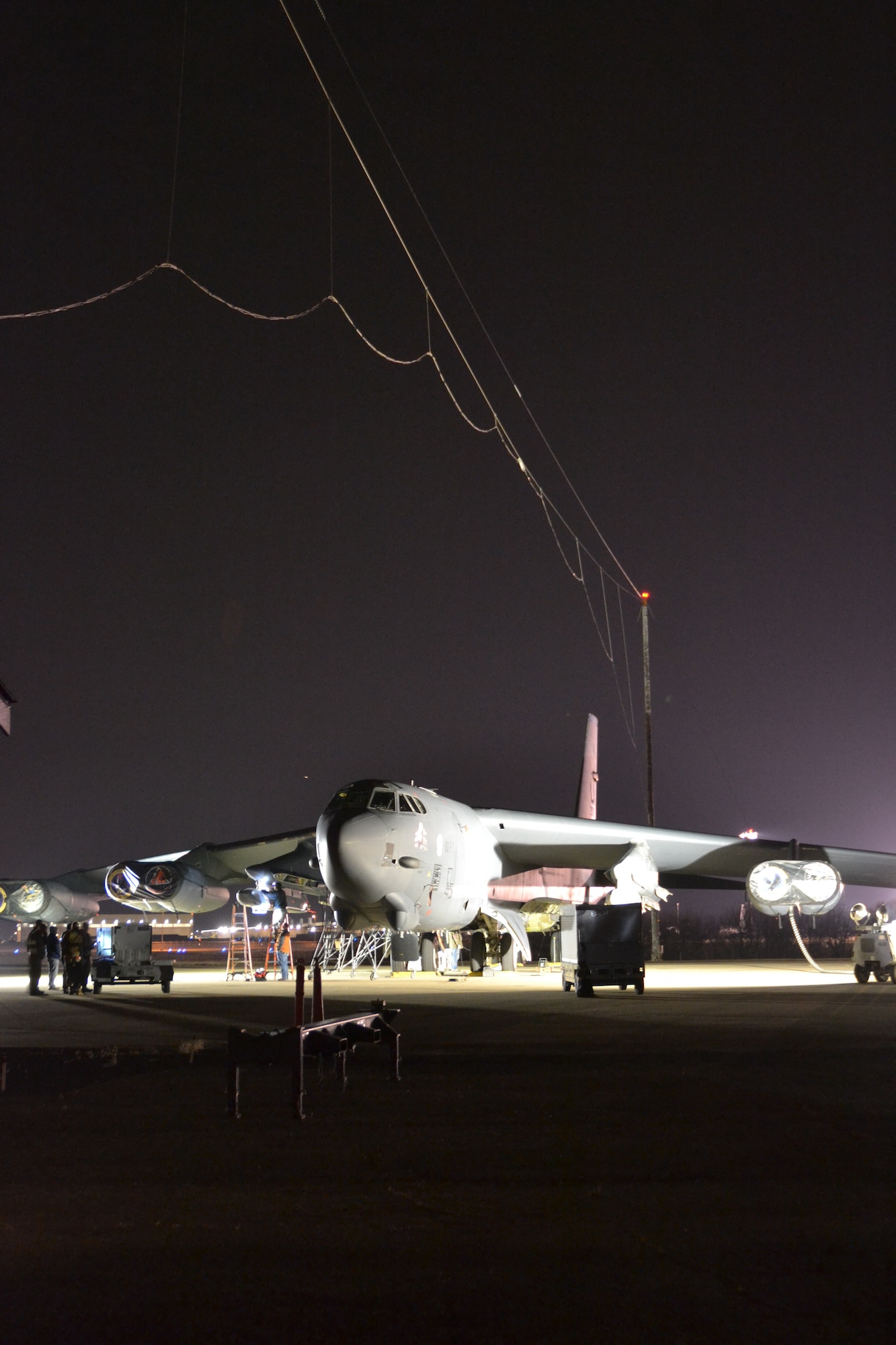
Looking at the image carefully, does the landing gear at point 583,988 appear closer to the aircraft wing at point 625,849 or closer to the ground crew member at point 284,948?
the aircraft wing at point 625,849

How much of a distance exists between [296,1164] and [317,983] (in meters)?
3.58

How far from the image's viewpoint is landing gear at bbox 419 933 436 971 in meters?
27.5

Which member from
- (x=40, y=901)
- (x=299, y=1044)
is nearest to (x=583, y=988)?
(x=299, y=1044)

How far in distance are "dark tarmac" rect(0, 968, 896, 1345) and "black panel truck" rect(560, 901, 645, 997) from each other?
907cm

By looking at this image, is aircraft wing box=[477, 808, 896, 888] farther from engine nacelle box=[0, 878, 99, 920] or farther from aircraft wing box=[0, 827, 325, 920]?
engine nacelle box=[0, 878, 99, 920]

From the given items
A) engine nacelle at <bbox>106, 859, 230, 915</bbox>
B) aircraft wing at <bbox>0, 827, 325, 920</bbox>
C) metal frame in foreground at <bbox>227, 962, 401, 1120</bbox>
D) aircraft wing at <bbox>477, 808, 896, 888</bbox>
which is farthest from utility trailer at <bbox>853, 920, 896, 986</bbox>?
metal frame in foreground at <bbox>227, 962, 401, 1120</bbox>

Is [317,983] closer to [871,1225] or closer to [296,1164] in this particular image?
[296,1164]

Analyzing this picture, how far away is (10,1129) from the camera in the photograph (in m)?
7.21

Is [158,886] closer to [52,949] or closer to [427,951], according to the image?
[52,949]

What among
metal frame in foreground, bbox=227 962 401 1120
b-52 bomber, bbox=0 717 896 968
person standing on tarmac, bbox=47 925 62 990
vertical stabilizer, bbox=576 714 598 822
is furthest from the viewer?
vertical stabilizer, bbox=576 714 598 822

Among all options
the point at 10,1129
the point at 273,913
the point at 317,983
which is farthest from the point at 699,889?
the point at 10,1129

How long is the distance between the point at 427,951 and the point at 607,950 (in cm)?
823

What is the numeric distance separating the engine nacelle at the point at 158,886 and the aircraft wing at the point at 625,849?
23.7ft

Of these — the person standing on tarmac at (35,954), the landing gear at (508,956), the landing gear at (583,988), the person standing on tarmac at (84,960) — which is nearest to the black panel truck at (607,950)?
the landing gear at (583,988)
